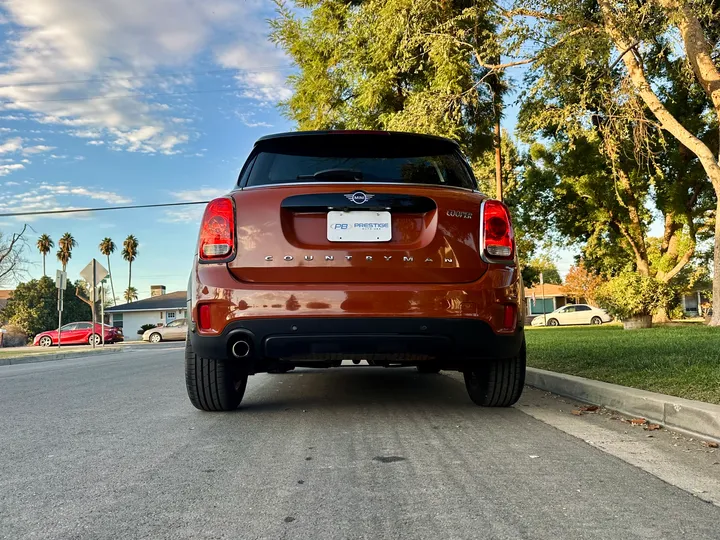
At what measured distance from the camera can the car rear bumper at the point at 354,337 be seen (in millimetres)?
3555

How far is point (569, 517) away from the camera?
2246 mm

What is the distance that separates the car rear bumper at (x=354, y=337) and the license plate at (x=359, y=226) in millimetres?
508

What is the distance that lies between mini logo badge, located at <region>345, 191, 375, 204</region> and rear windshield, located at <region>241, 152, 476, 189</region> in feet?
0.62

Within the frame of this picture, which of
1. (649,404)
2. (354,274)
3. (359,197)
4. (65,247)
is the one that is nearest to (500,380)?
(649,404)

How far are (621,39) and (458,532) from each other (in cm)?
1047

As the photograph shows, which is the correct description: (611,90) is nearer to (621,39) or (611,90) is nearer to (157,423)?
(621,39)

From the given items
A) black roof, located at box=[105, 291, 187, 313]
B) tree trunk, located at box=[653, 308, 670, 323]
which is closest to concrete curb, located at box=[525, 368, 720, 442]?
tree trunk, located at box=[653, 308, 670, 323]

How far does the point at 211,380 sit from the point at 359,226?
5.20 feet

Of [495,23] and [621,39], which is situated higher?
[495,23]

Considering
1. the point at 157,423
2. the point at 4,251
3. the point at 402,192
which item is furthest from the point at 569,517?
the point at 4,251

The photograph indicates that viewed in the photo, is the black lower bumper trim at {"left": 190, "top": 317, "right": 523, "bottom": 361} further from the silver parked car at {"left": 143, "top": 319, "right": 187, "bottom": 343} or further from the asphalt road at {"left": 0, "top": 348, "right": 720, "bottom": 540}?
the silver parked car at {"left": 143, "top": 319, "right": 187, "bottom": 343}

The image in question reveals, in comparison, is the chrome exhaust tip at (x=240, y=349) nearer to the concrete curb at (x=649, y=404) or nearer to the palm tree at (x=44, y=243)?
the concrete curb at (x=649, y=404)

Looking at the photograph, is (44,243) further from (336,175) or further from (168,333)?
(336,175)

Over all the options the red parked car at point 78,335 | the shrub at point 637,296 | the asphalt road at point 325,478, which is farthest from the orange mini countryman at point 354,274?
the red parked car at point 78,335
